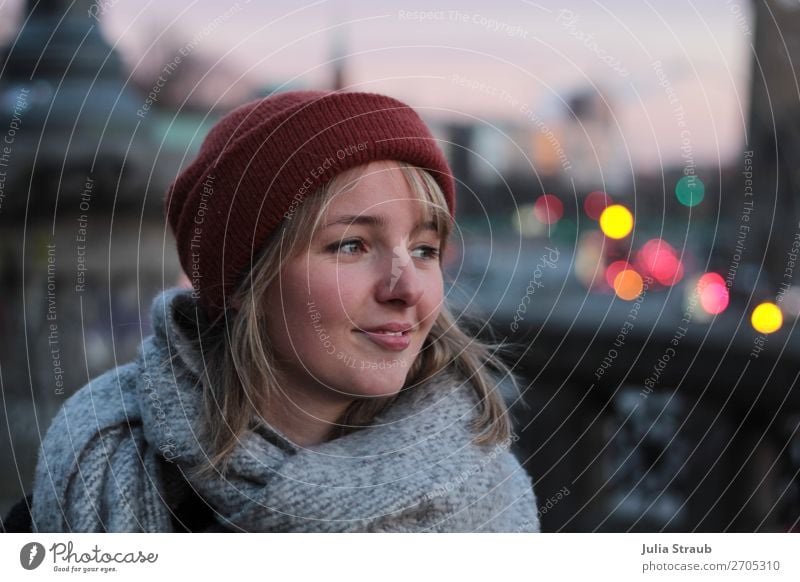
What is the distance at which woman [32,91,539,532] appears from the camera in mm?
1010

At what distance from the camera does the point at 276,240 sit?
3.38ft

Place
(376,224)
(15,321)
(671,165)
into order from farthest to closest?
(15,321)
(671,165)
(376,224)

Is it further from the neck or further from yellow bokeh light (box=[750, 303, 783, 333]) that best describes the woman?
yellow bokeh light (box=[750, 303, 783, 333])

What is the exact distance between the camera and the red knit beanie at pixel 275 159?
1002mm

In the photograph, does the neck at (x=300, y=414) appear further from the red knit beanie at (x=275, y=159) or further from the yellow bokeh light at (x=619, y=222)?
the yellow bokeh light at (x=619, y=222)

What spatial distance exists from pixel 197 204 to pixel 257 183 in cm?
10

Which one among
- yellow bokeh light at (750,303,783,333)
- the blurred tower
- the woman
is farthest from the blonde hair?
yellow bokeh light at (750,303,783,333)

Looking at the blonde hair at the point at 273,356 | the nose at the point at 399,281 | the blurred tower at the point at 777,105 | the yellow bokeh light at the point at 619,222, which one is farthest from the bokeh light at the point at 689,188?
the nose at the point at 399,281

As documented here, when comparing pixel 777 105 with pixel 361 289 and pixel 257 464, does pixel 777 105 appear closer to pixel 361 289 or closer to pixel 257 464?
pixel 361 289

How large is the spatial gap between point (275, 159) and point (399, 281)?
7.6 inches

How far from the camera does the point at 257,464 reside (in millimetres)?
1018

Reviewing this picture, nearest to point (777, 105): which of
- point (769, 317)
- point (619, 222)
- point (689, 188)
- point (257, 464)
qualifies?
point (689, 188)

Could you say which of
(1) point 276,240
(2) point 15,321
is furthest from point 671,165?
(2) point 15,321

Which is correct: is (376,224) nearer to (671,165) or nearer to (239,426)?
(239,426)
